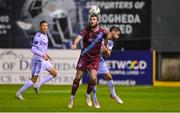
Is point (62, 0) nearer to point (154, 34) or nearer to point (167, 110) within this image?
point (154, 34)

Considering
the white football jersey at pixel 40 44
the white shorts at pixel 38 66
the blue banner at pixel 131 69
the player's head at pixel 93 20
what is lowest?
the blue banner at pixel 131 69

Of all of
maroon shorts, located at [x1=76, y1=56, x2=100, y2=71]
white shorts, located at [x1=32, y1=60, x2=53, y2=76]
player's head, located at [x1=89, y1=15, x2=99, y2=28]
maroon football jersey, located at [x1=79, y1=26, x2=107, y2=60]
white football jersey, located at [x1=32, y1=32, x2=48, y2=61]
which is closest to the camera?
player's head, located at [x1=89, y1=15, x2=99, y2=28]

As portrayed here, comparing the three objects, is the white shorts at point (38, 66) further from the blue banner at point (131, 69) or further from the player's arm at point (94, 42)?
the blue banner at point (131, 69)

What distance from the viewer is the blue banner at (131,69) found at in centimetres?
2942

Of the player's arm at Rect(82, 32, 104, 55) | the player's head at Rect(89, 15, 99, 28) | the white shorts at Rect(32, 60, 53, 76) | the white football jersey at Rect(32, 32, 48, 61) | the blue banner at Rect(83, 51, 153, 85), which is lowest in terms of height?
the blue banner at Rect(83, 51, 153, 85)

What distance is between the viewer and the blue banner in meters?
→ 29.4

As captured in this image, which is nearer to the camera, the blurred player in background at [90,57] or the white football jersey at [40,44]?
the blurred player in background at [90,57]

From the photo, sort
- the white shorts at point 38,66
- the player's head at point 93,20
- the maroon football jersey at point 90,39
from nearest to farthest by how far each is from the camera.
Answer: the player's head at point 93,20, the maroon football jersey at point 90,39, the white shorts at point 38,66

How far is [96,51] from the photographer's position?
1606 cm

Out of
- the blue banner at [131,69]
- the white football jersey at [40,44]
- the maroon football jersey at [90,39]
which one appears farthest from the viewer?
the blue banner at [131,69]

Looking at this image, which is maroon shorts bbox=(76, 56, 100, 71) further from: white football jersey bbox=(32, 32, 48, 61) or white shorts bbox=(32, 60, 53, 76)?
white football jersey bbox=(32, 32, 48, 61)

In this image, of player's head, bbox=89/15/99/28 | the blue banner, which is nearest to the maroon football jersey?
player's head, bbox=89/15/99/28

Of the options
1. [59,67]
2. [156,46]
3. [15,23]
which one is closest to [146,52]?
[156,46]

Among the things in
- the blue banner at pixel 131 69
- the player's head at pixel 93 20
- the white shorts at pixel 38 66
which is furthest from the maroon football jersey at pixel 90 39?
the blue banner at pixel 131 69
